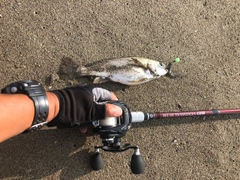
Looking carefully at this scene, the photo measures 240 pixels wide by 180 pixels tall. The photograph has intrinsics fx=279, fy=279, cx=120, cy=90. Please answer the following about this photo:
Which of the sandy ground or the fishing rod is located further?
the sandy ground

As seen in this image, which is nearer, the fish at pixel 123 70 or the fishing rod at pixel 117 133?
the fishing rod at pixel 117 133

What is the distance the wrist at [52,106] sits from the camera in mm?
1601

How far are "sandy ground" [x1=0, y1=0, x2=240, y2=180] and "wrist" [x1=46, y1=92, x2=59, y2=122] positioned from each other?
0.68 metres

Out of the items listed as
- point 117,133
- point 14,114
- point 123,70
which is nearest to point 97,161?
point 117,133

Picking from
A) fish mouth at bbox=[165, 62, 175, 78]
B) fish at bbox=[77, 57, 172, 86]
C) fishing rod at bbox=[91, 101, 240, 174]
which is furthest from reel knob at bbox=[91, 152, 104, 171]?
fish mouth at bbox=[165, 62, 175, 78]

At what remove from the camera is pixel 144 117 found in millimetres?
2158

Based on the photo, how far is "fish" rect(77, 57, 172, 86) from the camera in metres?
2.35

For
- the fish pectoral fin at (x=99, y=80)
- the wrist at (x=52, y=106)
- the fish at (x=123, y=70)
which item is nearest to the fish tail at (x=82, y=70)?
the fish at (x=123, y=70)

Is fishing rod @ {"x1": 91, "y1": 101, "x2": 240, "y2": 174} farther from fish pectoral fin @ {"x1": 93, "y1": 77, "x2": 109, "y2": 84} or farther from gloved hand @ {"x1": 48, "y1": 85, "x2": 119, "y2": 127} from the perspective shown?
fish pectoral fin @ {"x1": 93, "y1": 77, "x2": 109, "y2": 84}

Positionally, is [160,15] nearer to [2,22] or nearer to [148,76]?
[148,76]

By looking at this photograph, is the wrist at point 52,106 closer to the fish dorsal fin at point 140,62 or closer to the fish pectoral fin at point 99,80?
the fish pectoral fin at point 99,80

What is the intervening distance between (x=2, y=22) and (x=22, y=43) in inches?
9.4

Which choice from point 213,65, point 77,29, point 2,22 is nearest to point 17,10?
point 2,22

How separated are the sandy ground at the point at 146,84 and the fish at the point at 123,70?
0.09m
